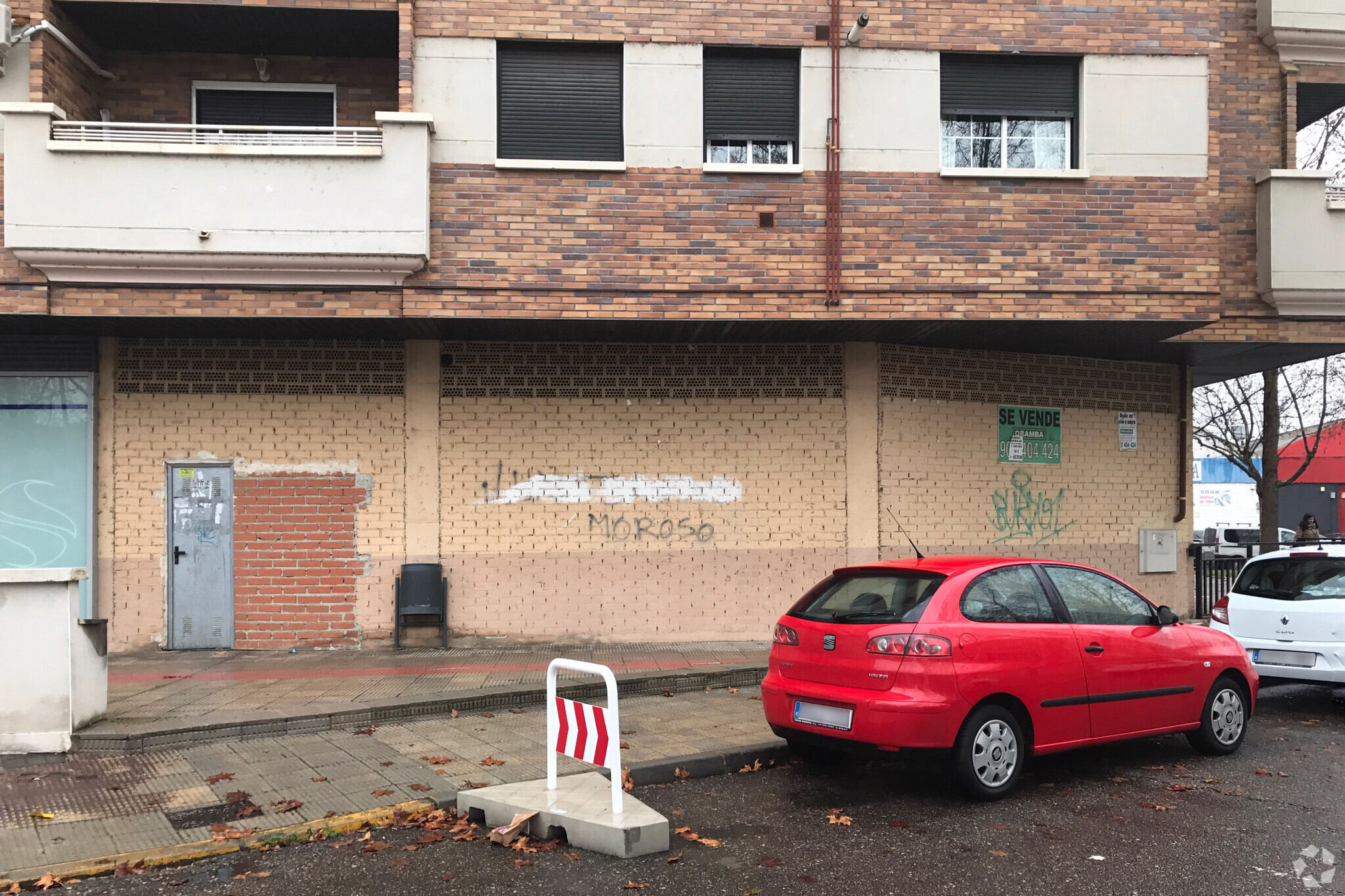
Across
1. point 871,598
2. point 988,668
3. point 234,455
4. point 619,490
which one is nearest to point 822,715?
point 871,598

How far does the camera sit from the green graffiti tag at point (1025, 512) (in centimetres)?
1252

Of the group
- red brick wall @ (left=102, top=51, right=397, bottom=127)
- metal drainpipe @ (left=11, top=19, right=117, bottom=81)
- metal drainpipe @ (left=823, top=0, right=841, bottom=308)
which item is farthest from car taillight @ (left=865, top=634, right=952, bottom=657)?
metal drainpipe @ (left=11, top=19, right=117, bottom=81)

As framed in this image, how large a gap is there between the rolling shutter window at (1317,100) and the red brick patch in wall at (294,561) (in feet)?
40.9

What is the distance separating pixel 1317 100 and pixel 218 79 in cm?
1371

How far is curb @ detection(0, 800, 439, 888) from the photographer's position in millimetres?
4859

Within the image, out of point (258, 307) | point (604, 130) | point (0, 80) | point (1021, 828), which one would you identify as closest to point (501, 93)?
point (604, 130)

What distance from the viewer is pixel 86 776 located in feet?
21.2

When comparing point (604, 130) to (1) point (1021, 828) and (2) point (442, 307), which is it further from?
(1) point (1021, 828)

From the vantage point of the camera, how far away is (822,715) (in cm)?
618

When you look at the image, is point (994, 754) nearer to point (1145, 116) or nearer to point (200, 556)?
point (1145, 116)

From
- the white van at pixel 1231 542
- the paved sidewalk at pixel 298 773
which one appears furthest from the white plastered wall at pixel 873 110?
the white van at pixel 1231 542

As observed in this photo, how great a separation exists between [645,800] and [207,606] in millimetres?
7046

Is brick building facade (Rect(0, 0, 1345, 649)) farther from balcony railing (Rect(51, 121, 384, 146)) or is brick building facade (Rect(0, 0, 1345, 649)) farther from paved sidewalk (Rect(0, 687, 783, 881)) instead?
paved sidewalk (Rect(0, 687, 783, 881))

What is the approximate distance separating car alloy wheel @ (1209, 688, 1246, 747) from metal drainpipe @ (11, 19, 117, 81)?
39.7 ft
